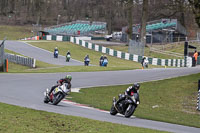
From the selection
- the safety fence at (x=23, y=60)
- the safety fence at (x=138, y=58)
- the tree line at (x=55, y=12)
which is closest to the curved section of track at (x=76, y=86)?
the safety fence at (x=23, y=60)

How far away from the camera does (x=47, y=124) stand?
1097cm

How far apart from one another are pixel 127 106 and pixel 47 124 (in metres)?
4.33

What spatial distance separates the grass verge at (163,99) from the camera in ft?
54.3

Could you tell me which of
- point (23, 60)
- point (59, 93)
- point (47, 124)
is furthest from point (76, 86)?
point (23, 60)

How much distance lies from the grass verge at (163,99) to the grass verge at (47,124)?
393 cm

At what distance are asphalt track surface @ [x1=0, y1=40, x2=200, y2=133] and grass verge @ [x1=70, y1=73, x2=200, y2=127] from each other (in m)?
1.33

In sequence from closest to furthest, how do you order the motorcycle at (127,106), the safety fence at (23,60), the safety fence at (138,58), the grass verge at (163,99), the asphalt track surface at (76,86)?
the asphalt track surface at (76,86) < the motorcycle at (127,106) < the grass verge at (163,99) < the safety fence at (23,60) < the safety fence at (138,58)

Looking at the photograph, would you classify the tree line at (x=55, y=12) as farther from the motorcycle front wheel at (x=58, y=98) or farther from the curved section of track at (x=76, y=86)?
the motorcycle front wheel at (x=58, y=98)

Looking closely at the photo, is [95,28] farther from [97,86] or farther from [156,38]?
[97,86]

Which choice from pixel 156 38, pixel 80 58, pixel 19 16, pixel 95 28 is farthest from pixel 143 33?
pixel 19 16

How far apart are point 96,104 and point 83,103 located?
55 cm

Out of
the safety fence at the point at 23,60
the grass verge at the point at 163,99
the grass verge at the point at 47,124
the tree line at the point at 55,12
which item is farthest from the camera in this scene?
the tree line at the point at 55,12

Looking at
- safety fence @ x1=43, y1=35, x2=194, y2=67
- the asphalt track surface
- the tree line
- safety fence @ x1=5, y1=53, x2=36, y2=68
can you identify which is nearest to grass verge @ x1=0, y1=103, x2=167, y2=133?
the asphalt track surface

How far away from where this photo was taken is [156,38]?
65938 millimetres
